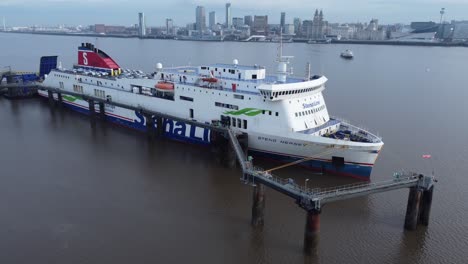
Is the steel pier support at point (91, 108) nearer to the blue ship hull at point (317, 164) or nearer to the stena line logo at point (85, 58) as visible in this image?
the stena line logo at point (85, 58)

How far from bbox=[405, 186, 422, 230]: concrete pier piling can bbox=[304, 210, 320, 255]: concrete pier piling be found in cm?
443

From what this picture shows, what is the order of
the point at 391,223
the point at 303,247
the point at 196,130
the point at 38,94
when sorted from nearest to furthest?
the point at 303,247 → the point at 391,223 → the point at 196,130 → the point at 38,94

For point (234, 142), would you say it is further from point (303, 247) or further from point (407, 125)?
point (407, 125)

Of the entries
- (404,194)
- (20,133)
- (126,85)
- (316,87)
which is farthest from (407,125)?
(20,133)

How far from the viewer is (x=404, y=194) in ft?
60.3

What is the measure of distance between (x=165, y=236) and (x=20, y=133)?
19956mm

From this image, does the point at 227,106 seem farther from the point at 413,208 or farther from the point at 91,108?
the point at 91,108

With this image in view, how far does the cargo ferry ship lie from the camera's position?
2012 centimetres

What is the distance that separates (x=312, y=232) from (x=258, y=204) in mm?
2607

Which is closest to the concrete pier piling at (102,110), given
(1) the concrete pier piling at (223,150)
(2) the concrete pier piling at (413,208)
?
(1) the concrete pier piling at (223,150)

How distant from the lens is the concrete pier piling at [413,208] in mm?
15070

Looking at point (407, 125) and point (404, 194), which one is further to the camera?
point (407, 125)

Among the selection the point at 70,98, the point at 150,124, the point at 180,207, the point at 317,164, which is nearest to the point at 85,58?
the point at 70,98

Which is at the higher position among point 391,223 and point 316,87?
point 316,87
